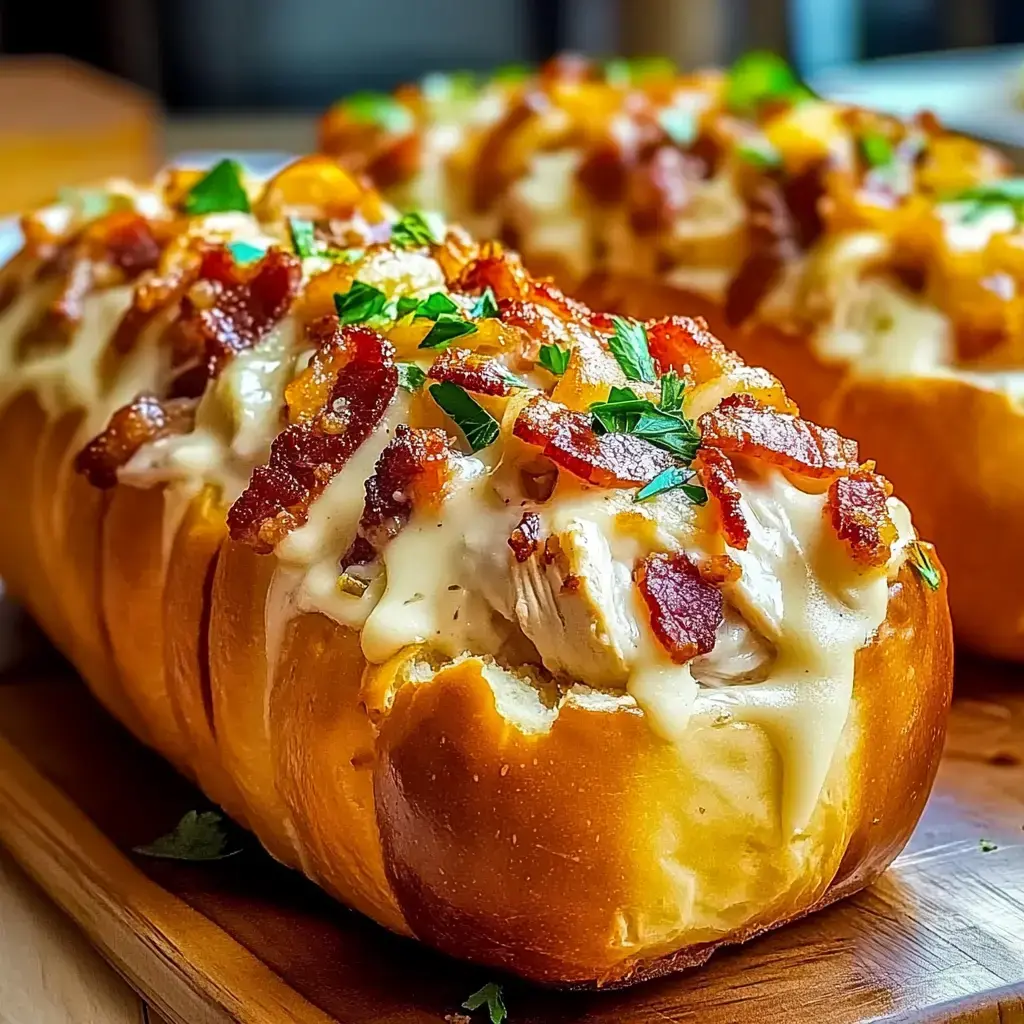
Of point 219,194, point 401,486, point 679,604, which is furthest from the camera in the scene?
point 219,194

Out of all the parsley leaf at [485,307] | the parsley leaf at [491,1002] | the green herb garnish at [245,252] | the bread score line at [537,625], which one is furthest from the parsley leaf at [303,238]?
the parsley leaf at [491,1002]

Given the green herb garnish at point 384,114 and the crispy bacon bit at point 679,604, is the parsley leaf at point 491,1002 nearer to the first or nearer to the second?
the crispy bacon bit at point 679,604

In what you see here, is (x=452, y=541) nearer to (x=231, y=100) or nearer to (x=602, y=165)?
(x=602, y=165)

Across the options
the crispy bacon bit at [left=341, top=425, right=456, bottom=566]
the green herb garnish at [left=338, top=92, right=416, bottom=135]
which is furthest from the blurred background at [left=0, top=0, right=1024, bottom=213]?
the crispy bacon bit at [left=341, top=425, right=456, bottom=566]

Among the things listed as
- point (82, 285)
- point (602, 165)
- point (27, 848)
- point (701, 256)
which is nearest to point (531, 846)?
point (27, 848)

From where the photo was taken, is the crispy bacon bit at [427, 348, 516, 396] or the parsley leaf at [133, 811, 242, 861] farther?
the parsley leaf at [133, 811, 242, 861]

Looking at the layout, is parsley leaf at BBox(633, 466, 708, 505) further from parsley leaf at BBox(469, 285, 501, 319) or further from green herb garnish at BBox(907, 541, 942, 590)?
parsley leaf at BBox(469, 285, 501, 319)

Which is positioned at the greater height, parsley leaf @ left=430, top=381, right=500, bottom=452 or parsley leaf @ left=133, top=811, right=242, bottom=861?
parsley leaf @ left=430, top=381, right=500, bottom=452

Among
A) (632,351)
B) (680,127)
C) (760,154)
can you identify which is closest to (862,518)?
(632,351)

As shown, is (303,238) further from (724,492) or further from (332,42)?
(332,42)
